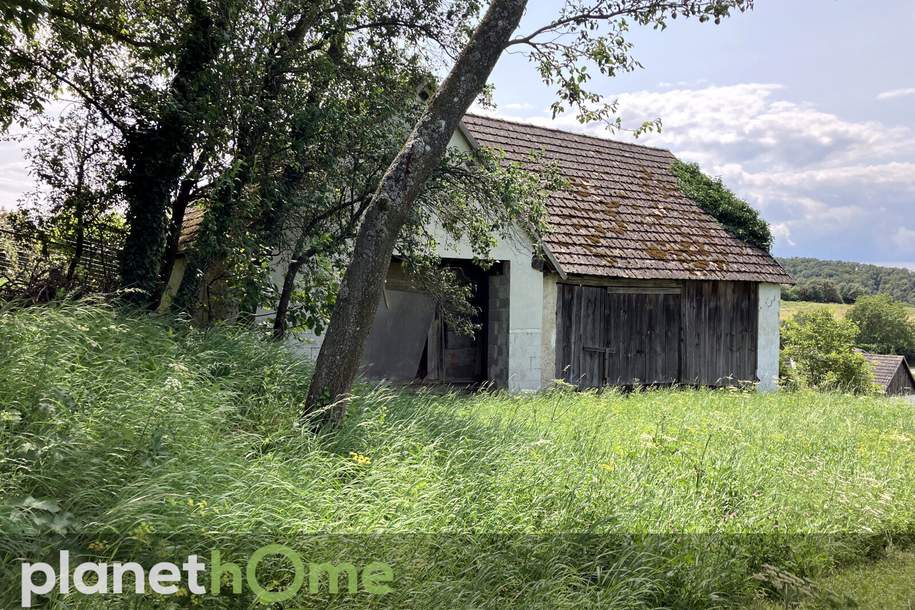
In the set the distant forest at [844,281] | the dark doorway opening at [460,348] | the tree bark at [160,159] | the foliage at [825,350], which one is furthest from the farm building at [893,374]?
the tree bark at [160,159]

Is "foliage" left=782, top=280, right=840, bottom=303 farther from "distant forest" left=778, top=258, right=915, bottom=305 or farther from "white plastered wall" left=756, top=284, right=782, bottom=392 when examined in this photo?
"white plastered wall" left=756, top=284, right=782, bottom=392

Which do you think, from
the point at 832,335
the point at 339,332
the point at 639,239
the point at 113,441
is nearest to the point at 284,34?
the point at 339,332

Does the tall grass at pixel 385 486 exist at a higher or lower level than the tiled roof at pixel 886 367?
higher

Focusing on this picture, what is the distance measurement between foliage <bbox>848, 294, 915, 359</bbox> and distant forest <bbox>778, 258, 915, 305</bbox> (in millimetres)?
7406

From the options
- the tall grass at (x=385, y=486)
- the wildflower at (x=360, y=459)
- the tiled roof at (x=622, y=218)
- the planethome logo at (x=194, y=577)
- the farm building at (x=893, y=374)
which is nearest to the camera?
the planethome logo at (x=194, y=577)

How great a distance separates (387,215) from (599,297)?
8487 millimetres

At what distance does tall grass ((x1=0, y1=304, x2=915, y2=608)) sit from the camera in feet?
12.4

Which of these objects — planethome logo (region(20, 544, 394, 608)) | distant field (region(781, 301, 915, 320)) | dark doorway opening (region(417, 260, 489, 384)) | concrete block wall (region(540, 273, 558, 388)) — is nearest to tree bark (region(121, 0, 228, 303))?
planethome logo (region(20, 544, 394, 608))

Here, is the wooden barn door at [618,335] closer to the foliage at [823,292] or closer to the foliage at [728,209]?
the foliage at [728,209]

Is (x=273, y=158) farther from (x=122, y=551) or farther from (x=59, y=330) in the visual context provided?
(x=122, y=551)

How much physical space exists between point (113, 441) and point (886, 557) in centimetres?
589

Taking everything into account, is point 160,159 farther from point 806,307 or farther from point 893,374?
point 806,307

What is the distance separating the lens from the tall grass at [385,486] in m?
3.78

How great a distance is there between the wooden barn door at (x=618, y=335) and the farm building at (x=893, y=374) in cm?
3499
